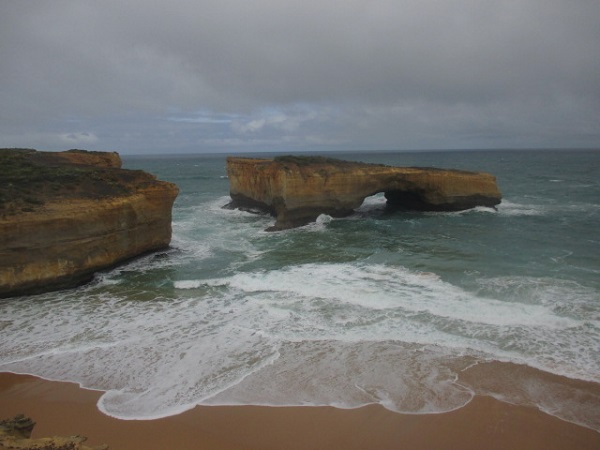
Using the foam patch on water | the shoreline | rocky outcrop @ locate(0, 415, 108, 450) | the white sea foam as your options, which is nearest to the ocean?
the foam patch on water

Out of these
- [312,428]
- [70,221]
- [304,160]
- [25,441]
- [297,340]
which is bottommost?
[312,428]

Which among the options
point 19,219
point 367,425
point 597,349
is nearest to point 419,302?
point 597,349

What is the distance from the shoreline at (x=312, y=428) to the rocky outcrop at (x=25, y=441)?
180cm

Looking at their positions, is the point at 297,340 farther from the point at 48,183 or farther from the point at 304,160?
the point at 304,160

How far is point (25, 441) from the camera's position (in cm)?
469

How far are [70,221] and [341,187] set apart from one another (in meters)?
14.9

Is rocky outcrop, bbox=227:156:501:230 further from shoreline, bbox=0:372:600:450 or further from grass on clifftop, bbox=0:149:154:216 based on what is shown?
shoreline, bbox=0:372:600:450

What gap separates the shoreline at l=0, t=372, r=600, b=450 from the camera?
678 cm

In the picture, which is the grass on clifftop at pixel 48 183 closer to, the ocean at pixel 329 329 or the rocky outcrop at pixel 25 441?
the ocean at pixel 329 329

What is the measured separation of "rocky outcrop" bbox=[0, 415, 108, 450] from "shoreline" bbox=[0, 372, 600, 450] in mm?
1797

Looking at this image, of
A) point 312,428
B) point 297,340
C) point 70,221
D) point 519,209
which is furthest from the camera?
point 519,209

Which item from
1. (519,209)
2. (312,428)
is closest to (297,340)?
(312,428)

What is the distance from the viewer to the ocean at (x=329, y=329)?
806cm

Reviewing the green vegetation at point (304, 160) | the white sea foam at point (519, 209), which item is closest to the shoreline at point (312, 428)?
the green vegetation at point (304, 160)
